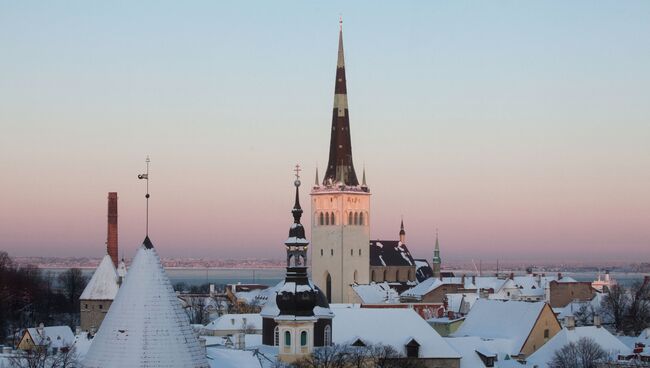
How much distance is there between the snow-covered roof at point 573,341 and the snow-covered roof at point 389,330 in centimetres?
508

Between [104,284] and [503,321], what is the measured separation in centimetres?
2574

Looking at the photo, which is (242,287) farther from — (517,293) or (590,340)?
(590,340)

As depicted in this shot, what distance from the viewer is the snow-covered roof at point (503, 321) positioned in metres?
67.3

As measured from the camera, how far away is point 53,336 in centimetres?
7131

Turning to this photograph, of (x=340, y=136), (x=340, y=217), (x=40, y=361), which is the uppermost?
(x=340, y=136)

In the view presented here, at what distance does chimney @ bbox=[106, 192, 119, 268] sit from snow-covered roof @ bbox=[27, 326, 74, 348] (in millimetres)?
10290

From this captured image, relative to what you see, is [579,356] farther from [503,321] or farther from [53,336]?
[53,336]

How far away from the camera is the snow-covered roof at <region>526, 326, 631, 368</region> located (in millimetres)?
61219

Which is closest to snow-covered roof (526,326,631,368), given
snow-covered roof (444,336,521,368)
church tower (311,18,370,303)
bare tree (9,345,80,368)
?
snow-covered roof (444,336,521,368)

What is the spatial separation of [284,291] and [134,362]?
77.8ft

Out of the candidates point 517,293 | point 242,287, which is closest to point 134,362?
point 517,293

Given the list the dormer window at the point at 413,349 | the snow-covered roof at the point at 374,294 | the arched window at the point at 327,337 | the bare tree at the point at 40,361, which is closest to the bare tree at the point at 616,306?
the snow-covered roof at the point at 374,294

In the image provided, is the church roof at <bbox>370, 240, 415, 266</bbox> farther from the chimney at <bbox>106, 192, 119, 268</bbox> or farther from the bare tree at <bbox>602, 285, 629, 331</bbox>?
the chimney at <bbox>106, 192, 119, 268</bbox>

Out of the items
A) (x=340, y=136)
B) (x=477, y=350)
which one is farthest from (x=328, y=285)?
(x=477, y=350)
